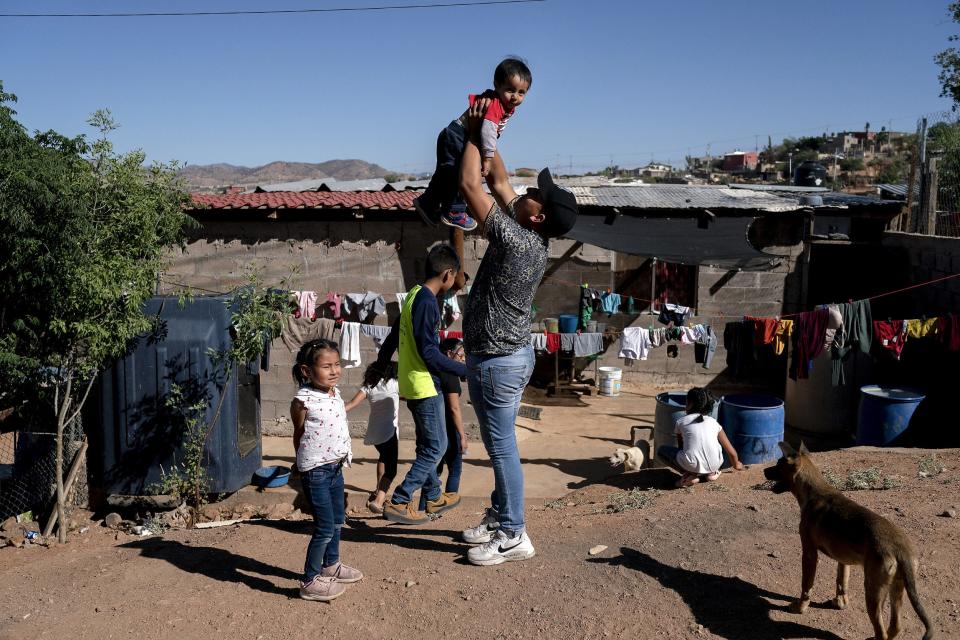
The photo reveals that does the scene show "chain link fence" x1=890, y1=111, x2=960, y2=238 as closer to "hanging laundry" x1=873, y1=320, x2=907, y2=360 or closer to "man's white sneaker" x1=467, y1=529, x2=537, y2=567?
"hanging laundry" x1=873, y1=320, x2=907, y2=360

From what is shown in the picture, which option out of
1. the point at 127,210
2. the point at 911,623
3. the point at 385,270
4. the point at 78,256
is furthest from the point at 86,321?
the point at 911,623

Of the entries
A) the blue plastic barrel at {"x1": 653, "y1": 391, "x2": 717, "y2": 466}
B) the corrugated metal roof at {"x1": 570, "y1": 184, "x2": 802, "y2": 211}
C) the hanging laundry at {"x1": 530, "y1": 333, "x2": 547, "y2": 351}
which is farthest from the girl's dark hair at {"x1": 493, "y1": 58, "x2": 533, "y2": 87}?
the corrugated metal roof at {"x1": 570, "y1": 184, "x2": 802, "y2": 211}

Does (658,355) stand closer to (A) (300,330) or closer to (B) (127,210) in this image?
(A) (300,330)

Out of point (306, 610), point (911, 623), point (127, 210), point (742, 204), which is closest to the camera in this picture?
point (911, 623)

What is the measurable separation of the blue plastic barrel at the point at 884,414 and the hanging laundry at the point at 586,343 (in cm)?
326

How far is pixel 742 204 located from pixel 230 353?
9911 millimetres

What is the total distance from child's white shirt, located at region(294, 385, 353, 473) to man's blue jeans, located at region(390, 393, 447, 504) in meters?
1.13

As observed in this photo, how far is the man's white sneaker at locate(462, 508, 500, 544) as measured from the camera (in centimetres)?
453

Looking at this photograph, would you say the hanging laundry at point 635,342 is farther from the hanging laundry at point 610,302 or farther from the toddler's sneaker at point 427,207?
the toddler's sneaker at point 427,207

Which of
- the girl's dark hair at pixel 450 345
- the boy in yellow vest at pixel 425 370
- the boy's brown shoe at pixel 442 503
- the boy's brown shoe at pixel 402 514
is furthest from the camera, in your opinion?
the girl's dark hair at pixel 450 345

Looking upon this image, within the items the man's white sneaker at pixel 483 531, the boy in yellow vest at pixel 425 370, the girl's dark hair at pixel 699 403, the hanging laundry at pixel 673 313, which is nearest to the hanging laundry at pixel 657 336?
the hanging laundry at pixel 673 313

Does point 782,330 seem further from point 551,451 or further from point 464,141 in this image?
point 464,141

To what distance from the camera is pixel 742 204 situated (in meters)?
13.8

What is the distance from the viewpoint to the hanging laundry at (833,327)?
29.6 feet
